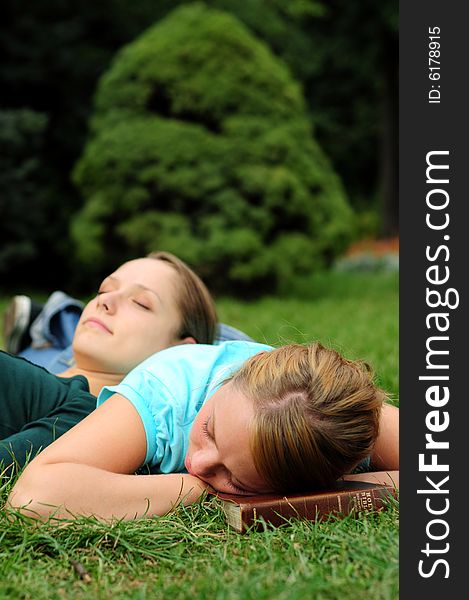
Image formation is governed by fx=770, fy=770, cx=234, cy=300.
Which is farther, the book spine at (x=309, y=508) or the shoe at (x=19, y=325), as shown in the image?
the shoe at (x=19, y=325)

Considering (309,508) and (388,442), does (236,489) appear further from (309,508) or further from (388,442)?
(388,442)

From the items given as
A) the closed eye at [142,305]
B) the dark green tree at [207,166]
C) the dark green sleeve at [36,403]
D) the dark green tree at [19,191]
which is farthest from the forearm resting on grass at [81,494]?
the dark green tree at [19,191]

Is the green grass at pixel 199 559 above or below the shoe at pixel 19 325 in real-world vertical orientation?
below

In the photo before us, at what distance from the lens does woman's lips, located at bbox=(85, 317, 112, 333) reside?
3.05 meters

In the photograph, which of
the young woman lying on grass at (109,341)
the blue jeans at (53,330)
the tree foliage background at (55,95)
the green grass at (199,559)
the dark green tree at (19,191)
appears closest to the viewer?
the green grass at (199,559)

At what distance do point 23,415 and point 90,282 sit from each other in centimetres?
804

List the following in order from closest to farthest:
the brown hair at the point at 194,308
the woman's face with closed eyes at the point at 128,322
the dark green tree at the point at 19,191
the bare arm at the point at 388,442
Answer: the bare arm at the point at 388,442
the woman's face with closed eyes at the point at 128,322
the brown hair at the point at 194,308
the dark green tree at the point at 19,191

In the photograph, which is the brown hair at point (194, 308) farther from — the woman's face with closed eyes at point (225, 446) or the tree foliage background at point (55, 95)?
the tree foliage background at point (55, 95)

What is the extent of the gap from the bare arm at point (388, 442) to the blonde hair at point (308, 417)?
308mm

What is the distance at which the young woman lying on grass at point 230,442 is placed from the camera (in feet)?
6.70

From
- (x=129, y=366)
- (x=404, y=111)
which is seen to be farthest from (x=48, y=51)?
(x=404, y=111)

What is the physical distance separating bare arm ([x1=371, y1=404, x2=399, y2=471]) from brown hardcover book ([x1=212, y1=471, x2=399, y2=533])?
305mm

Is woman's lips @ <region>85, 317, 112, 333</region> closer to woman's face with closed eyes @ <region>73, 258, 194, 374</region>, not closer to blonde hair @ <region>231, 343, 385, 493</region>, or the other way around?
woman's face with closed eyes @ <region>73, 258, 194, 374</region>

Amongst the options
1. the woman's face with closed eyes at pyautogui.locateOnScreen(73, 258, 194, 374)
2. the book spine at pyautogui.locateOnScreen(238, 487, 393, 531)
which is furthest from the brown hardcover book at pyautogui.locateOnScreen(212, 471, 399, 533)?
the woman's face with closed eyes at pyautogui.locateOnScreen(73, 258, 194, 374)
